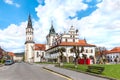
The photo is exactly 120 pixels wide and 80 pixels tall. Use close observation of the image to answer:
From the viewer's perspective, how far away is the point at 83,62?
227ft

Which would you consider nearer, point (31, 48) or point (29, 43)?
point (31, 48)

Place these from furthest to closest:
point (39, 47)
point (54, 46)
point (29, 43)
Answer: point (29, 43) < point (39, 47) < point (54, 46)

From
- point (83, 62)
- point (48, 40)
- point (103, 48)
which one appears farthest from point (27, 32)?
point (83, 62)

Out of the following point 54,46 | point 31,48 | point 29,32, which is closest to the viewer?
point 54,46

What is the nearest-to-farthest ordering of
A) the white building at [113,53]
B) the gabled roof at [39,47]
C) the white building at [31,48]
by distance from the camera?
the white building at [113,53]
the white building at [31,48]
the gabled roof at [39,47]

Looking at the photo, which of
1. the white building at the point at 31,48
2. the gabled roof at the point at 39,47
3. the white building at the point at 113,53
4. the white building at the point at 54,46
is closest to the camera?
the white building at the point at 54,46

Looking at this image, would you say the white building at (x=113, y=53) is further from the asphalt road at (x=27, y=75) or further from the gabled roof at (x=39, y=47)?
the asphalt road at (x=27, y=75)

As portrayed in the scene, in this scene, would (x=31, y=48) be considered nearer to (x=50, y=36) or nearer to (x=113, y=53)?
(x=50, y=36)

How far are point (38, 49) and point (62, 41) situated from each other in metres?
63.3

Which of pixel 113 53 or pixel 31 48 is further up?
pixel 31 48

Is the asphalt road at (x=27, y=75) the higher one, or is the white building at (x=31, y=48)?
the white building at (x=31, y=48)

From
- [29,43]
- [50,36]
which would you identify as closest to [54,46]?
[50,36]

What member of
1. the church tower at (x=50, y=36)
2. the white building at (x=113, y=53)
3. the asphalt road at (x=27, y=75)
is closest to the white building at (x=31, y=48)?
the church tower at (x=50, y=36)

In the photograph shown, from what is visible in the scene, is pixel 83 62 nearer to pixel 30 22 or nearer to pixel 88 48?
pixel 88 48
